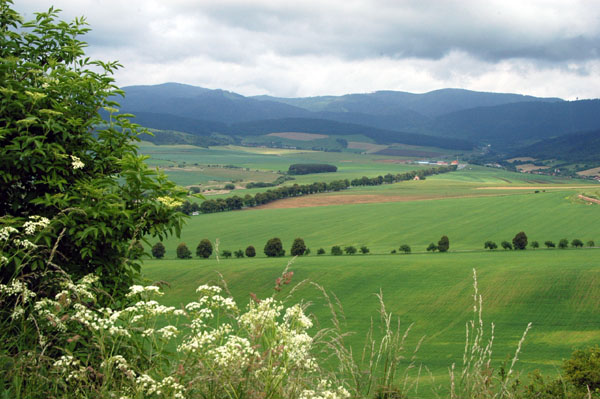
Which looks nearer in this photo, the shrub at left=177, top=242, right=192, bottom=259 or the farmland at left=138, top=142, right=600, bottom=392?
the farmland at left=138, top=142, right=600, bottom=392

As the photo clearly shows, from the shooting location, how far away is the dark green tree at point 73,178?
618 cm

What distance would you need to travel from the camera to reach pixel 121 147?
7.49 m

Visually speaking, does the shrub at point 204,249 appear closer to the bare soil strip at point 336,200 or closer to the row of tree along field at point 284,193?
the row of tree along field at point 284,193

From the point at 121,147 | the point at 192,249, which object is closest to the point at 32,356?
the point at 121,147

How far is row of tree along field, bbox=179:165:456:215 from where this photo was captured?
105125 mm

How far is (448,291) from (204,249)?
35.8 m

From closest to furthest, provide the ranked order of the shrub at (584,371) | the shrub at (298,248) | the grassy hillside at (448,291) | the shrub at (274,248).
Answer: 1. the shrub at (584,371)
2. the grassy hillside at (448,291)
3. the shrub at (298,248)
4. the shrub at (274,248)

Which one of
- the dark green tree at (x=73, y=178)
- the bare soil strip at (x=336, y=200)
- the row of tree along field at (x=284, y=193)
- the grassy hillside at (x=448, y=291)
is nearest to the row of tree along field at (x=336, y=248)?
the grassy hillside at (x=448, y=291)

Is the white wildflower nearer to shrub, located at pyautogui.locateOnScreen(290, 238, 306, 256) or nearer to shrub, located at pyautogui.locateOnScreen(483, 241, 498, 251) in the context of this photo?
shrub, located at pyautogui.locateOnScreen(290, 238, 306, 256)

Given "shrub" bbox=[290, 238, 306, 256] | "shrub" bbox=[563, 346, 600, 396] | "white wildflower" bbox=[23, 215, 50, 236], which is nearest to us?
"white wildflower" bbox=[23, 215, 50, 236]

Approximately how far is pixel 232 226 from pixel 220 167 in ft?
348

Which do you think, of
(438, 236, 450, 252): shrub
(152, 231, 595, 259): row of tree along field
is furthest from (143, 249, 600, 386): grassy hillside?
(438, 236, 450, 252): shrub

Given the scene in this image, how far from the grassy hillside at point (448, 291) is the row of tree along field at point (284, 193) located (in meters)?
27.8

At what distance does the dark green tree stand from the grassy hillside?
26326 millimetres
